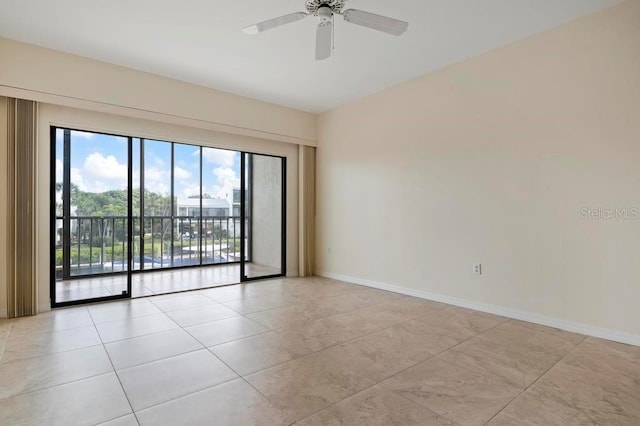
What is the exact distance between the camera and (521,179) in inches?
139

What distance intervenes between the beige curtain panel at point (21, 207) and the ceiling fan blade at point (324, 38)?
10.8 ft

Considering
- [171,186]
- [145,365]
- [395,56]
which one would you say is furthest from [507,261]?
[171,186]

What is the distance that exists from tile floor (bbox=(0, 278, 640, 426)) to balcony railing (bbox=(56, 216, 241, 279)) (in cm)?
142

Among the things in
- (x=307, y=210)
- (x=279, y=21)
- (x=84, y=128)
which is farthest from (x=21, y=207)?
(x=307, y=210)

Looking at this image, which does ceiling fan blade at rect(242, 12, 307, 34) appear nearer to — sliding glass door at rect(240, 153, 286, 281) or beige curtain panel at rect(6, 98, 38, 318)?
beige curtain panel at rect(6, 98, 38, 318)

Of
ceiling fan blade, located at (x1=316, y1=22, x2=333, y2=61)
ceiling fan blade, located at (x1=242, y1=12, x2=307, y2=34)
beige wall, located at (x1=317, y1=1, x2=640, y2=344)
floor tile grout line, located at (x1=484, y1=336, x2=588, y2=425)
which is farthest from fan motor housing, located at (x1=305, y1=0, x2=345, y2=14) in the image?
floor tile grout line, located at (x1=484, y1=336, x2=588, y2=425)

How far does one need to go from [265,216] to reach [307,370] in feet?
14.6

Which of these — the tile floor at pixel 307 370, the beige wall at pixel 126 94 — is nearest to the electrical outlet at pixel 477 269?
the tile floor at pixel 307 370

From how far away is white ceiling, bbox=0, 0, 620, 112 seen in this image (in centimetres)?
295

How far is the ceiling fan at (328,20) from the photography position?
2.58 metres

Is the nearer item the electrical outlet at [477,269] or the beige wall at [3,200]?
the beige wall at [3,200]

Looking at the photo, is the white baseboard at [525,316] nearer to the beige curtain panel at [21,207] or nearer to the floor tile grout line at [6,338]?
the floor tile grout line at [6,338]

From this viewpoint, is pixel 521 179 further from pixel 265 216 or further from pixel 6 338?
pixel 6 338

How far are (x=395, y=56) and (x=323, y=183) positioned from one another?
267 centimetres
